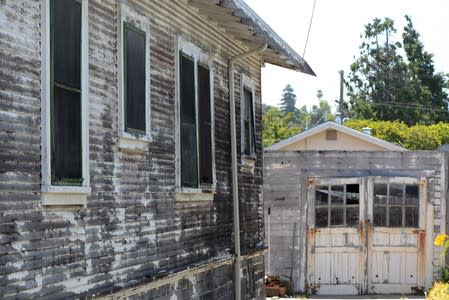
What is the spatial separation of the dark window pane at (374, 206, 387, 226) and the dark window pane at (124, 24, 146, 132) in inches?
459

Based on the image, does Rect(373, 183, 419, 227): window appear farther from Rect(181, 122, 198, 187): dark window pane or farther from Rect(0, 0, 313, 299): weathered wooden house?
Rect(181, 122, 198, 187): dark window pane

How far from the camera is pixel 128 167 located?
8906 mm

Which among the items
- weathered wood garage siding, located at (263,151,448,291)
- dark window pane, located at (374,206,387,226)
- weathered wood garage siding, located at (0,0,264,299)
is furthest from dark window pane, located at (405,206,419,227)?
weathered wood garage siding, located at (0,0,264,299)

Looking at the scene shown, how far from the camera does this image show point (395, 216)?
Result: 2002 cm

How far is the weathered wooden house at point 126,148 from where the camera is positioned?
22.3 feet

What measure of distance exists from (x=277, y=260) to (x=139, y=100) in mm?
11783

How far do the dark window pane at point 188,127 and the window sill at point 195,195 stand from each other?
9 centimetres

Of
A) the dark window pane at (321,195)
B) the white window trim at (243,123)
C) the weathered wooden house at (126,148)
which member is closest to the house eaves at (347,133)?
the dark window pane at (321,195)

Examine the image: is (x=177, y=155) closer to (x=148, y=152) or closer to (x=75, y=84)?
(x=148, y=152)

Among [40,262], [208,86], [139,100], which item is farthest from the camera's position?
[208,86]

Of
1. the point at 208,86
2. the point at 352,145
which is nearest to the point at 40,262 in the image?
the point at 208,86

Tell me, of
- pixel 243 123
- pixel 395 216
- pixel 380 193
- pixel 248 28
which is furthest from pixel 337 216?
pixel 248 28

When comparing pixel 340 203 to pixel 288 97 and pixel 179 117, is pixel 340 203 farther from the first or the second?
pixel 288 97

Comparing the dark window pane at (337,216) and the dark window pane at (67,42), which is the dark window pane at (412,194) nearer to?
the dark window pane at (337,216)
